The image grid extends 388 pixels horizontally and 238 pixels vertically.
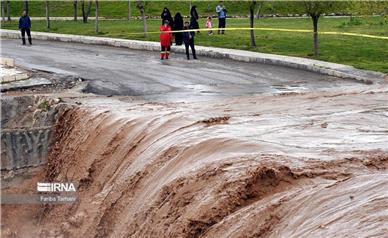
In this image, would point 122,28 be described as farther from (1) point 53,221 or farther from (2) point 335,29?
(1) point 53,221

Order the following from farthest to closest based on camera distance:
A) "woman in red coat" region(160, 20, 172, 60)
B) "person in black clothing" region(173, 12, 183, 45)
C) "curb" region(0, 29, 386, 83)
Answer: "person in black clothing" region(173, 12, 183, 45), "woman in red coat" region(160, 20, 172, 60), "curb" region(0, 29, 386, 83)

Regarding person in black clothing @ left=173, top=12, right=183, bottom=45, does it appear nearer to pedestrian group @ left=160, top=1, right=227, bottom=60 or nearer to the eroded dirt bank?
pedestrian group @ left=160, top=1, right=227, bottom=60

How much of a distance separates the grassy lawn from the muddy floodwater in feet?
21.4

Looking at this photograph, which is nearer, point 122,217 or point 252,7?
point 122,217

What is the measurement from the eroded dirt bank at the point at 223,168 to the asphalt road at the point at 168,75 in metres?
1.67

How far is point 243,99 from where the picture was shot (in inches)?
611

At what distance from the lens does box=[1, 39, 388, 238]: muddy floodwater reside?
306 inches

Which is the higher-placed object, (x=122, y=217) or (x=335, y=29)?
(x=335, y=29)

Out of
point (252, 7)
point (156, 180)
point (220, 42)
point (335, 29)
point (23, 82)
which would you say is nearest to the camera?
point (156, 180)

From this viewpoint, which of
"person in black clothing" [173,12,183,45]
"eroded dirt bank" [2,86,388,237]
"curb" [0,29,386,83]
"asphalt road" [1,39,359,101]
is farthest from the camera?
"person in black clothing" [173,12,183,45]

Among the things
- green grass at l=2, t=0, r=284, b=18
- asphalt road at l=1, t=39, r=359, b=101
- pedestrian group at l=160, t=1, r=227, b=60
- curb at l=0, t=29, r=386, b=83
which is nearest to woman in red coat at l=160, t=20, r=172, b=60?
pedestrian group at l=160, t=1, r=227, b=60

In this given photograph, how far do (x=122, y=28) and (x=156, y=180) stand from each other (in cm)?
2758

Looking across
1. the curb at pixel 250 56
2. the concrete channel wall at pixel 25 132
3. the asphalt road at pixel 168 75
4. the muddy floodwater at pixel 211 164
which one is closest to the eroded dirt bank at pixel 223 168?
the muddy floodwater at pixel 211 164

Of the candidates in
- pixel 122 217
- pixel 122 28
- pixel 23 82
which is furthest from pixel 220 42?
pixel 122 217
